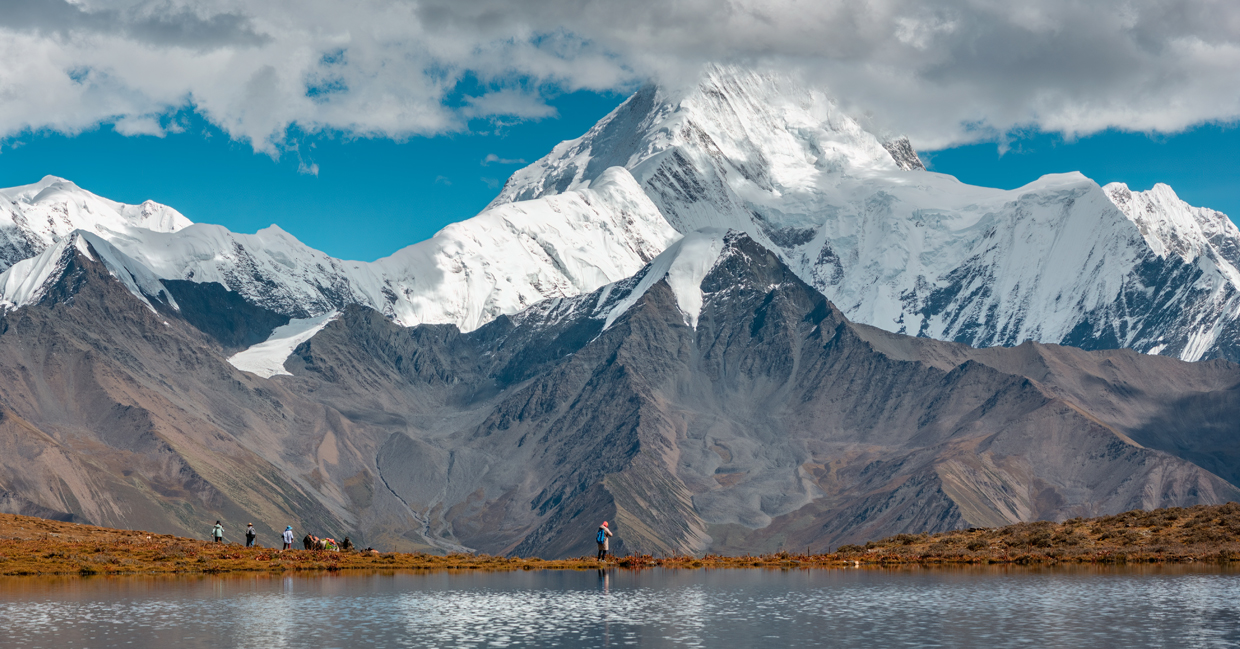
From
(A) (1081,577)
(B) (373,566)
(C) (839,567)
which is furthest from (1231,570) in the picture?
(B) (373,566)

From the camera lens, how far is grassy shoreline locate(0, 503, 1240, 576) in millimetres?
108875

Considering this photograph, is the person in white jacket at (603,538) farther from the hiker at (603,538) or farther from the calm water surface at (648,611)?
the calm water surface at (648,611)

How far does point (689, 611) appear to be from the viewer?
78.6 metres

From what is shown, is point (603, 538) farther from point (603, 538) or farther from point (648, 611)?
point (648, 611)

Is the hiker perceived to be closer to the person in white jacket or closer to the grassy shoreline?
the person in white jacket

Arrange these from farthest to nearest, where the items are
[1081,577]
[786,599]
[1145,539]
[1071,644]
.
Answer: [1145,539] → [1081,577] → [786,599] → [1071,644]

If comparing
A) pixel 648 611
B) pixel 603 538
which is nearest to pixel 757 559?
pixel 603 538

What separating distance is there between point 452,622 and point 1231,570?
57.2 metres

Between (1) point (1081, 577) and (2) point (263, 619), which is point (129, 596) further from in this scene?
(1) point (1081, 577)

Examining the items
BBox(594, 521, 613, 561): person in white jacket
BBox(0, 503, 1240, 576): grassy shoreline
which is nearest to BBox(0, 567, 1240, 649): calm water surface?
BBox(0, 503, 1240, 576): grassy shoreline

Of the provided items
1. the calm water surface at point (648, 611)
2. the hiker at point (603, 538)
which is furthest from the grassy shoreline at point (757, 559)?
the calm water surface at point (648, 611)

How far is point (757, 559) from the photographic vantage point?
122000 millimetres

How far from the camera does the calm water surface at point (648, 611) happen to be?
6669 cm

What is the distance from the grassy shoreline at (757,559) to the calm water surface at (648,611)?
7.68m
